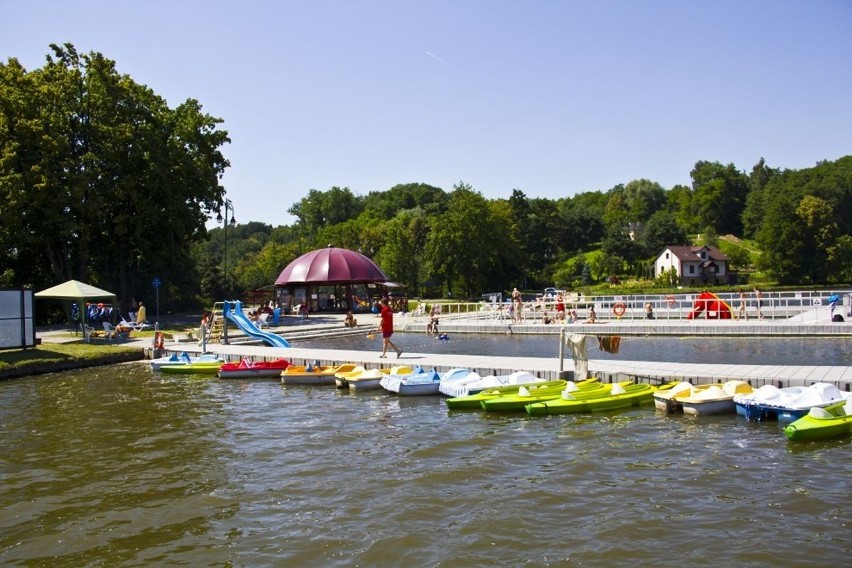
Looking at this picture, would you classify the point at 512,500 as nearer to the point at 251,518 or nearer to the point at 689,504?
the point at 689,504

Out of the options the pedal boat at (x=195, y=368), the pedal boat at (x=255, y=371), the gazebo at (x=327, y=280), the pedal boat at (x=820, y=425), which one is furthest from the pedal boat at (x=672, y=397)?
the gazebo at (x=327, y=280)

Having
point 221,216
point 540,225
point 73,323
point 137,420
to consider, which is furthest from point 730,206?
point 137,420

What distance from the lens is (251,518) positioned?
10.4 metres

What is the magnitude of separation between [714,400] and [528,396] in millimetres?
4062

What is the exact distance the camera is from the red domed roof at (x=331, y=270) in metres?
51.8

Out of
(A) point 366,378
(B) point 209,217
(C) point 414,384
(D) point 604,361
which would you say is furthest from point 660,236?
(C) point 414,384

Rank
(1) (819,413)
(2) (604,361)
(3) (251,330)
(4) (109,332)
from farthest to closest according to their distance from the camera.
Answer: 1. (4) (109,332)
2. (3) (251,330)
3. (2) (604,361)
4. (1) (819,413)

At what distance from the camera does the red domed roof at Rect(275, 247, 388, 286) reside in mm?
51750

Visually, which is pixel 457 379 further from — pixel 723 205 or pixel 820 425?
pixel 723 205

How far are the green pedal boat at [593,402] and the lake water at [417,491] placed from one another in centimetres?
28

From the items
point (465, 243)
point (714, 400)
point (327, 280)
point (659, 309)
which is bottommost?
point (714, 400)

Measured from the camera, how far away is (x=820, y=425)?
13188mm

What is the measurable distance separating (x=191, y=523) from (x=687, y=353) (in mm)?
20946

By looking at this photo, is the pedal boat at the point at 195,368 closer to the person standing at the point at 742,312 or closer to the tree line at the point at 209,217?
the tree line at the point at 209,217
